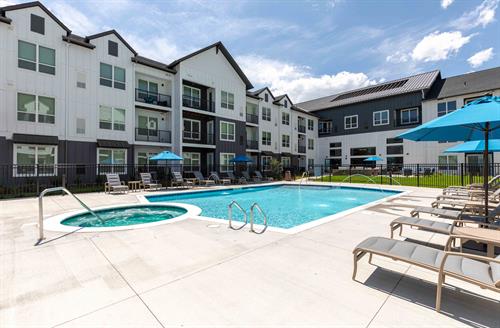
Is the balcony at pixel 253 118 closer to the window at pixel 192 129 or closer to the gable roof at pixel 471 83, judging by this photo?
the window at pixel 192 129

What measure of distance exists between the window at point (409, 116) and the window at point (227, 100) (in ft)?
77.1

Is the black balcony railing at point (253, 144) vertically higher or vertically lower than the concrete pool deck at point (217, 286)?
higher

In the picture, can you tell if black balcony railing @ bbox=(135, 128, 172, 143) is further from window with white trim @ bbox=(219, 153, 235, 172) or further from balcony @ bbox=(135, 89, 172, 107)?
window with white trim @ bbox=(219, 153, 235, 172)

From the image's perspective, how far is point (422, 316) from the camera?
248 centimetres

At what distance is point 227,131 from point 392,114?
23.4 m

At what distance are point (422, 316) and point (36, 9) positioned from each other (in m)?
23.2

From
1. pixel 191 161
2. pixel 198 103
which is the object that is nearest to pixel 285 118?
pixel 198 103

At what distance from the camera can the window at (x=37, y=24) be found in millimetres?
14742

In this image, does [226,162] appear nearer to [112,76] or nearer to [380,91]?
[112,76]

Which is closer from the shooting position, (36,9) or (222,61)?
(36,9)

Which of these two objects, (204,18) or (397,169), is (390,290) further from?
(397,169)

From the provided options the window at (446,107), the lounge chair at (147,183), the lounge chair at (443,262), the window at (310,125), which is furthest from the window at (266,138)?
the lounge chair at (443,262)

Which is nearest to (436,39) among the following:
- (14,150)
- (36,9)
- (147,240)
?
(147,240)

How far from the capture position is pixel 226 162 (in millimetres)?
24484
